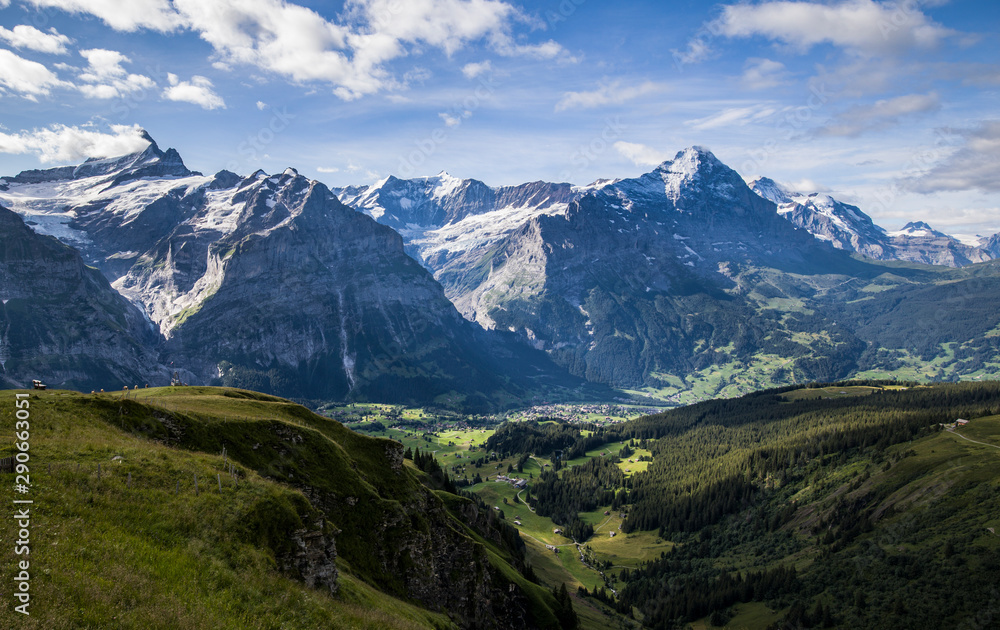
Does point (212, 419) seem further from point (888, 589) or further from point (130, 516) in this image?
point (888, 589)

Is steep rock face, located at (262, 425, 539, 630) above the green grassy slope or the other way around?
above

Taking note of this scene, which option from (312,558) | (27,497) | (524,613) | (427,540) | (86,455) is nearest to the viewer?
(27,497)

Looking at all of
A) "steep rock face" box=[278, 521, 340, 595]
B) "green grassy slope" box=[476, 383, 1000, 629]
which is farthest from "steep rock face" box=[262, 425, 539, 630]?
"green grassy slope" box=[476, 383, 1000, 629]

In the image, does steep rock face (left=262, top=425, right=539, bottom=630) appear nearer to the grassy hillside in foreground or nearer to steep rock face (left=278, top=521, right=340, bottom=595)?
the grassy hillside in foreground

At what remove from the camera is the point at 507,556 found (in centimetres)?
11212

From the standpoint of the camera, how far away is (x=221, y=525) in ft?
119

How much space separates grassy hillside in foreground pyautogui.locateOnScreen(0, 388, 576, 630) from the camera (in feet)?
88.6

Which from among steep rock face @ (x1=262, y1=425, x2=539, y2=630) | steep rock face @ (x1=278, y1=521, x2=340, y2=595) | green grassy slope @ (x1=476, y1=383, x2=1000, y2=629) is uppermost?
steep rock face @ (x1=278, y1=521, x2=340, y2=595)

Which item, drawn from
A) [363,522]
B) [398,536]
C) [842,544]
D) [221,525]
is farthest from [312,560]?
[842,544]

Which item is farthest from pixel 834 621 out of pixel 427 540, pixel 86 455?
pixel 86 455

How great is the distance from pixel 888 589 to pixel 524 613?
87348 mm

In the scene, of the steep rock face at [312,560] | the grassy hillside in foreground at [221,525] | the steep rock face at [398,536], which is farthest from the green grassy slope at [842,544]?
the steep rock face at [312,560]

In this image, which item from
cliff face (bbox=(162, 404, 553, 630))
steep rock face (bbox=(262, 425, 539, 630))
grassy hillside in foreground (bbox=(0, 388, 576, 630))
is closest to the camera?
grassy hillside in foreground (bbox=(0, 388, 576, 630))

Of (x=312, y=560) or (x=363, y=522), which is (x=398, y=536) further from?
(x=312, y=560)
